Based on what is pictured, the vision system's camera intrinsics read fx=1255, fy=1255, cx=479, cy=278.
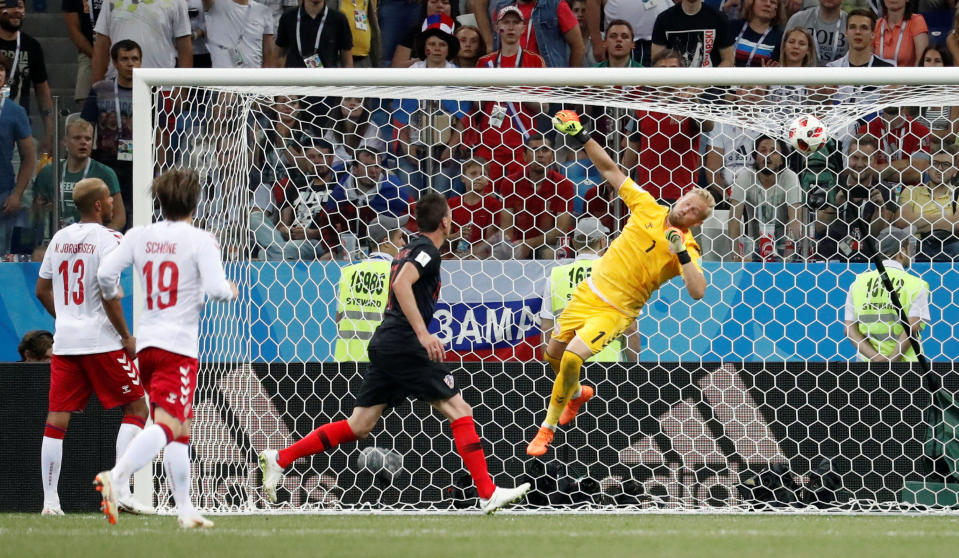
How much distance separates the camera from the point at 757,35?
35.9 feet

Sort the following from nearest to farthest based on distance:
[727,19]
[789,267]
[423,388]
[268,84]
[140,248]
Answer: [140,248]
[423,388]
[268,84]
[789,267]
[727,19]

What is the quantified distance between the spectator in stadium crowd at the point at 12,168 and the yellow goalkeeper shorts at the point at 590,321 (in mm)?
4182

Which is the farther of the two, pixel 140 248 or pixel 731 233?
pixel 731 233

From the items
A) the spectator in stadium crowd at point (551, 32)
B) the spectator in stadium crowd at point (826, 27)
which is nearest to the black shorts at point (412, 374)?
the spectator in stadium crowd at point (551, 32)

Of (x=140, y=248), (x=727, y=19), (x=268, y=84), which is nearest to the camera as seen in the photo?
(x=140, y=248)

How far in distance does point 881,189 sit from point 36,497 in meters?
6.15

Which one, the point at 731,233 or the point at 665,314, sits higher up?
the point at 731,233

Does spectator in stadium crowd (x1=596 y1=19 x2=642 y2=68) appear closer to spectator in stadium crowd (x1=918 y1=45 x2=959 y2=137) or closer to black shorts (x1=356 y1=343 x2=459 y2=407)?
spectator in stadium crowd (x1=918 y1=45 x2=959 y2=137)

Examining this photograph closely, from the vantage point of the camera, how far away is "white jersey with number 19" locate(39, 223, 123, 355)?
701cm

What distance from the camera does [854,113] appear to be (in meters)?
7.90

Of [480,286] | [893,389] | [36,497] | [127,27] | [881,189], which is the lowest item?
[36,497]

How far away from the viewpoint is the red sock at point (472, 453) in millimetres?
6973

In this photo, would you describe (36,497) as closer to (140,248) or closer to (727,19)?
(140,248)

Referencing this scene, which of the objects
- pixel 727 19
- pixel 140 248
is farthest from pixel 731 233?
pixel 140 248
